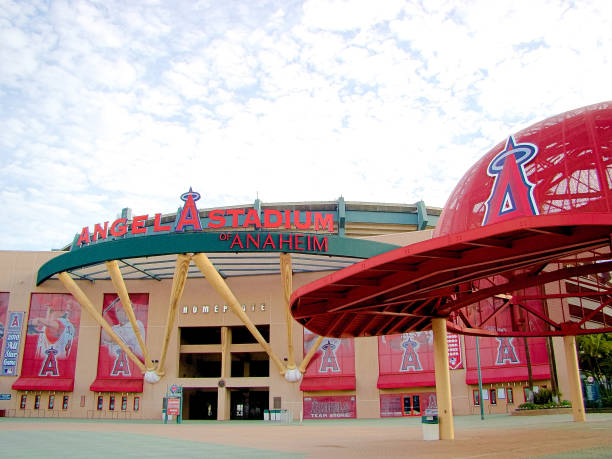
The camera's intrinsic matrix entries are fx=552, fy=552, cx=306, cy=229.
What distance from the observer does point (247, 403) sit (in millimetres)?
58188

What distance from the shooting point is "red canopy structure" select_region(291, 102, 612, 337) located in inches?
562

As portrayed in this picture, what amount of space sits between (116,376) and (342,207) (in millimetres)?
28114

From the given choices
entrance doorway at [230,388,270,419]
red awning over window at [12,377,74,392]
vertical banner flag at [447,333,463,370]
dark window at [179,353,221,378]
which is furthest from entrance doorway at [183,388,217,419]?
vertical banner flag at [447,333,463,370]

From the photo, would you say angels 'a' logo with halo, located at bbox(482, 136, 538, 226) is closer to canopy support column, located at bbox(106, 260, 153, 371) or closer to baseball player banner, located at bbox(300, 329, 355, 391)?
baseball player banner, located at bbox(300, 329, 355, 391)

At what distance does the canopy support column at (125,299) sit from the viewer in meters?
46.3

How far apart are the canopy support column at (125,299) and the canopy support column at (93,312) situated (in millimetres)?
847

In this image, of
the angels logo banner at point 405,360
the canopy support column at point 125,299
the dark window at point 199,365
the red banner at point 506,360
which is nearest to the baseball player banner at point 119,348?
the canopy support column at point 125,299

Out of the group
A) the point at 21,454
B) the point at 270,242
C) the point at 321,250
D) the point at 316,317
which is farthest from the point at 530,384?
the point at 21,454

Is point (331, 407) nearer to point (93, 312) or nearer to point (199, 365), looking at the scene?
point (199, 365)

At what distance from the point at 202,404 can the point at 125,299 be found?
17760mm

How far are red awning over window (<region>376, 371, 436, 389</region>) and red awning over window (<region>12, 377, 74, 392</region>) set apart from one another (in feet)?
95.8

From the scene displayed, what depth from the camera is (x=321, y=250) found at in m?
43.4

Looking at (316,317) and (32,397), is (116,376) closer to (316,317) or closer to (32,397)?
(32,397)

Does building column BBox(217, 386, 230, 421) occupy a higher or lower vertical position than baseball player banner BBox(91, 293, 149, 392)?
lower
